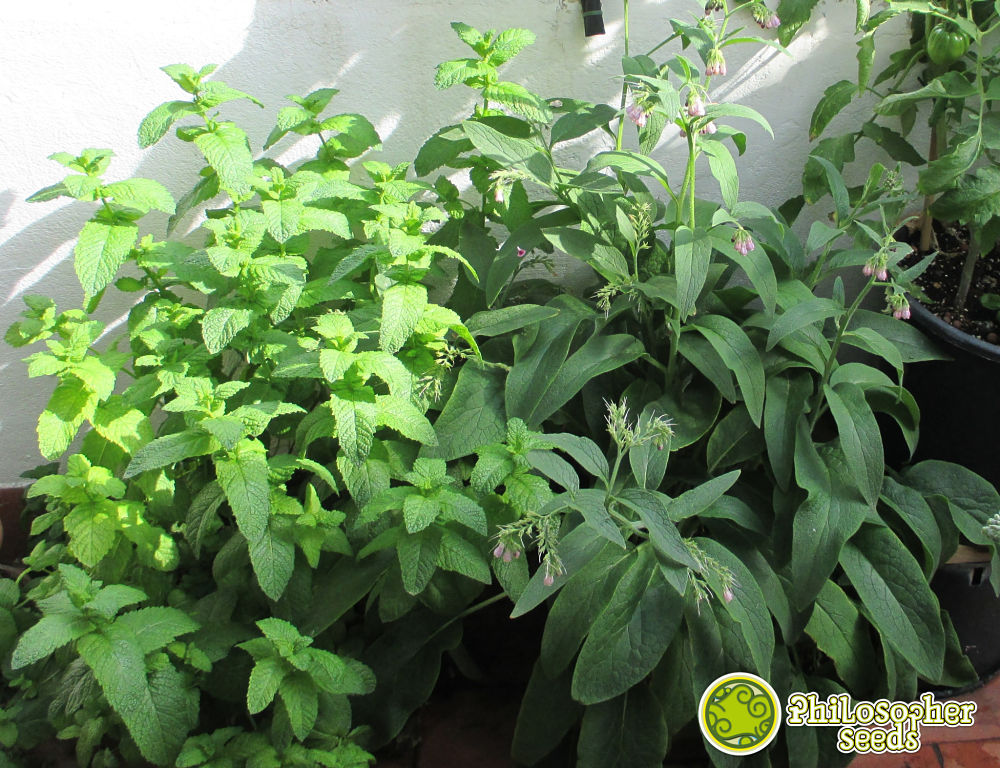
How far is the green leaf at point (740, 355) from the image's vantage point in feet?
5.57

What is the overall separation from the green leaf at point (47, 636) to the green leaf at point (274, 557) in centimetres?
31

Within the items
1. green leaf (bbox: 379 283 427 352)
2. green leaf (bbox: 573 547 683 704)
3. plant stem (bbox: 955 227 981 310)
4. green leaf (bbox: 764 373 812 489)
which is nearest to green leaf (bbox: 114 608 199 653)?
green leaf (bbox: 379 283 427 352)

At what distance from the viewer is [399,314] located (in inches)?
64.8

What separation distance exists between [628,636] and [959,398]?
3.82ft

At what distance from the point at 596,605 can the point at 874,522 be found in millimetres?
602

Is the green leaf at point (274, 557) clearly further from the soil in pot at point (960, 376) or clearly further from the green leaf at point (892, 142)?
the green leaf at point (892, 142)

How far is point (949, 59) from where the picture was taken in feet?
6.65

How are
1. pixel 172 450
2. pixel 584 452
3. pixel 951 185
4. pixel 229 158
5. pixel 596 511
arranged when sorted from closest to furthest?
pixel 596 511 → pixel 584 452 → pixel 172 450 → pixel 229 158 → pixel 951 185

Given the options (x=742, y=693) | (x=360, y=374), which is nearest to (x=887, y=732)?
(x=742, y=693)

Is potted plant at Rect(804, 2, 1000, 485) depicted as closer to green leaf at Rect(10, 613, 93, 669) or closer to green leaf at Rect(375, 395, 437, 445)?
green leaf at Rect(375, 395, 437, 445)

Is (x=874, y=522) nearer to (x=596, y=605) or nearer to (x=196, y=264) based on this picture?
(x=596, y=605)

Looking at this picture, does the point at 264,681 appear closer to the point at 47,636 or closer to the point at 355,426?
the point at 47,636

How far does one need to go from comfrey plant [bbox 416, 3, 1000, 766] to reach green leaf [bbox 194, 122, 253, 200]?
0.40m

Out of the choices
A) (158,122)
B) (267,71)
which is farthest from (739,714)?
(267,71)
